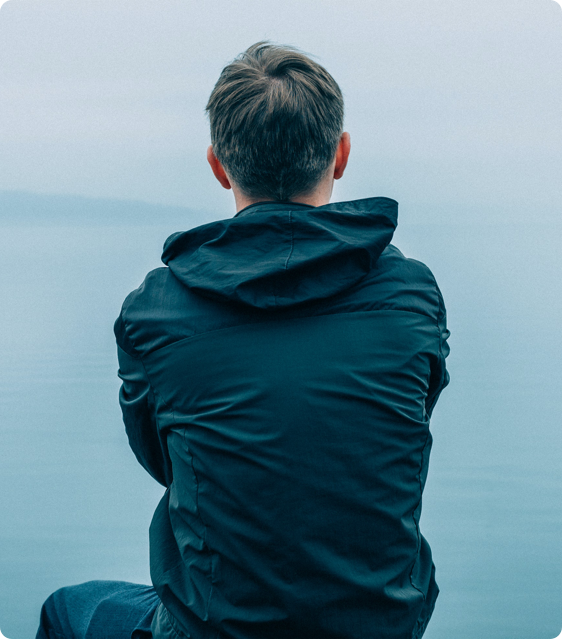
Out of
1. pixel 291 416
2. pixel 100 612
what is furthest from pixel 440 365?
pixel 100 612

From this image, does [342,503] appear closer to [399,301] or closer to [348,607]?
[348,607]

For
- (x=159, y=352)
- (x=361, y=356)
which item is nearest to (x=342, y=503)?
(x=361, y=356)

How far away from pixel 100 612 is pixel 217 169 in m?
0.66

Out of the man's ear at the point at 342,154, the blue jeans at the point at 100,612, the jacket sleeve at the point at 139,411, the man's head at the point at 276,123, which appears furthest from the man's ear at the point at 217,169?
Result: the blue jeans at the point at 100,612

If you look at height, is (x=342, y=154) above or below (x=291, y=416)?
above

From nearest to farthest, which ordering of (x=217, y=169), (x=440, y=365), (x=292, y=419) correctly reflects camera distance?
(x=292, y=419) → (x=440, y=365) → (x=217, y=169)

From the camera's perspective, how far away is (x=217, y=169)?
100 cm

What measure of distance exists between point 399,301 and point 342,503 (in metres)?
0.24

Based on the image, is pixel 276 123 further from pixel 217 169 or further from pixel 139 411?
pixel 139 411

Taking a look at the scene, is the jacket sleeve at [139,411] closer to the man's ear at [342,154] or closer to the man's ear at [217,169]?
the man's ear at [217,169]

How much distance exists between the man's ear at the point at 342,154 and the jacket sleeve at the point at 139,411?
37 cm

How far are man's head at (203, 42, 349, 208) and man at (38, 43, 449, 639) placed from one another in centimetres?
6

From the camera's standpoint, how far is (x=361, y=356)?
79cm

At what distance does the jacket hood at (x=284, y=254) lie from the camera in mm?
767
